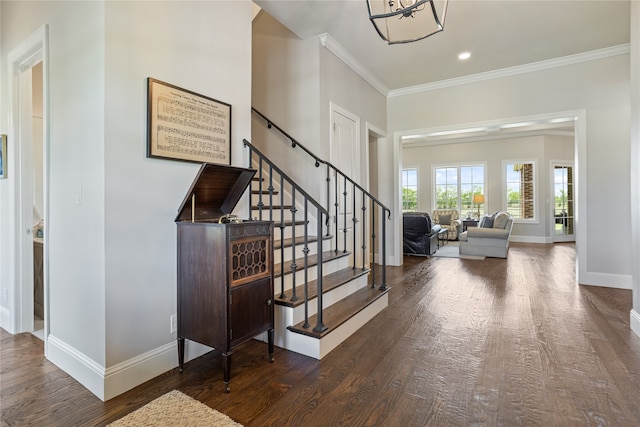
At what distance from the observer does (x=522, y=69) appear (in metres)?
4.77

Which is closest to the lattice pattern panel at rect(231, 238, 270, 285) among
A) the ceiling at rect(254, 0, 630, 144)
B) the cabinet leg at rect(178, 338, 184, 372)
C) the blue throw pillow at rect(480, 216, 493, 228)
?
the cabinet leg at rect(178, 338, 184, 372)

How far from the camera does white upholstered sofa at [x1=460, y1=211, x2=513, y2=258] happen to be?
6.40m

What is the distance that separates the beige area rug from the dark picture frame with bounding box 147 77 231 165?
144 centimetres

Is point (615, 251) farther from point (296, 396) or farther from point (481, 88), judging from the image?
point (296, 396)

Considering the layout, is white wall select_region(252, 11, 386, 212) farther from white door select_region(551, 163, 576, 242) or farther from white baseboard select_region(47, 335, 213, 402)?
white door select_region(551, 163, 576, 242)

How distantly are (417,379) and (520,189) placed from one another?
899 cm

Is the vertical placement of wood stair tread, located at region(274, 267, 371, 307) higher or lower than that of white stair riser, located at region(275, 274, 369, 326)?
higher

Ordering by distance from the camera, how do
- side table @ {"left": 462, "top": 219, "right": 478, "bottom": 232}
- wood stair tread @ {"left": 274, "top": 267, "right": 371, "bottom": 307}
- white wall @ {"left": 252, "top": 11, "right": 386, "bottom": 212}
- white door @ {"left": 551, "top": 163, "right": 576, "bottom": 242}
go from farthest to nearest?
side table @ {"left": 462, "top": 219, "right": 478, "bottom": 232} → white door @ {"left": 551, "top": 163, "right": 576, "bottom": 242} → white wall @ {"left": 252, "top": 11, "right": 386, "bottom": 212} → wood stair tread @ {"left": 274, "top": 267, "right": 371, "bottom": 307}

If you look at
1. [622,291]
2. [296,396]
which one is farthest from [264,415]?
[622,291]

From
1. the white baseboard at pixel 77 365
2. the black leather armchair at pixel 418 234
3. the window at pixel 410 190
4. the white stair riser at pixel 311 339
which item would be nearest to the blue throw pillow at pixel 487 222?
the black leather armchair at pixel 418 234

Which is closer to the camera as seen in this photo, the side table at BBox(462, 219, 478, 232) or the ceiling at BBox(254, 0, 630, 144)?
the ceiling at BBox(254, 0, 630, 144)

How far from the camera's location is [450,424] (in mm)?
1599

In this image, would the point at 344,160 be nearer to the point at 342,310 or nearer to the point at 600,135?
the point at 342,310

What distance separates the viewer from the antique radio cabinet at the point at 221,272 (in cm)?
189
